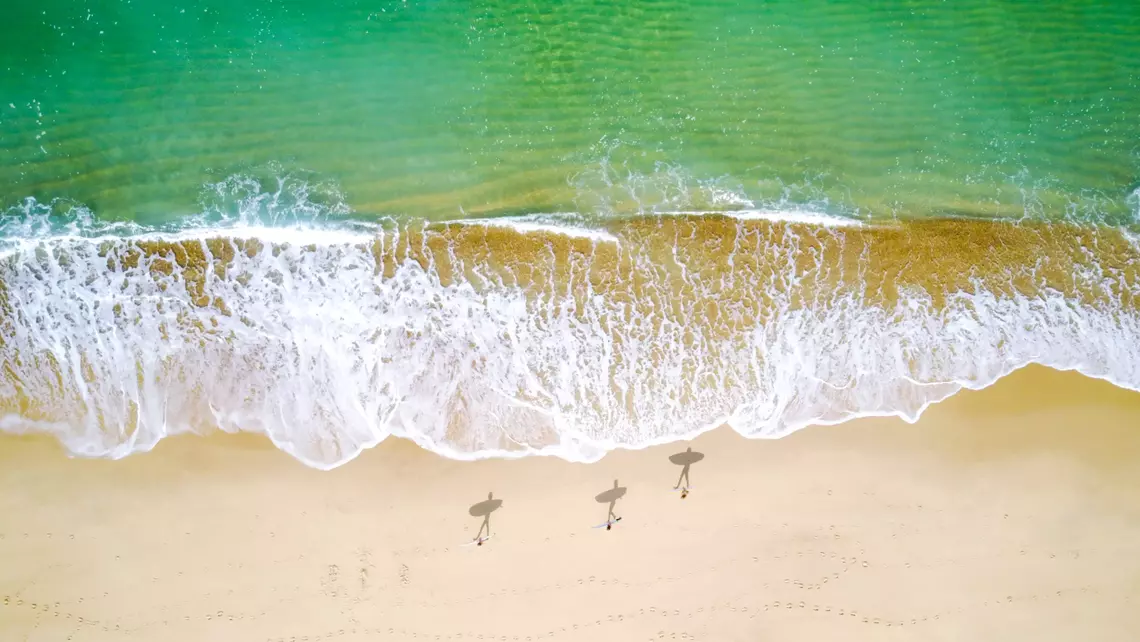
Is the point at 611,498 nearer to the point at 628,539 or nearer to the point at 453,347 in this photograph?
the point at 628,539

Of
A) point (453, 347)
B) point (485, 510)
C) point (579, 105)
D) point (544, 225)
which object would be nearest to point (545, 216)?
point (544, 225)

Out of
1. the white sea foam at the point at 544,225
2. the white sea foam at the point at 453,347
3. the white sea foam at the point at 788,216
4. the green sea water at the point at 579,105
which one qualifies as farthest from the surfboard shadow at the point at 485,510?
the white sea foam at the point at 788,216

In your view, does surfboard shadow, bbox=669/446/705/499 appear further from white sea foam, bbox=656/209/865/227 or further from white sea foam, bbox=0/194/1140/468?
white sea foam, bbox=656/209/865/227

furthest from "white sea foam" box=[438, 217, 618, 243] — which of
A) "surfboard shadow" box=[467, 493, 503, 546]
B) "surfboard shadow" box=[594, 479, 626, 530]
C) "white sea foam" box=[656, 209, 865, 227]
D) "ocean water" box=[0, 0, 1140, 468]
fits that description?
"surfboard shadow" box=[467, 493, 503, 546]

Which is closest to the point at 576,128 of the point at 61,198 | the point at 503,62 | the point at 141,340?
the point at 503,62

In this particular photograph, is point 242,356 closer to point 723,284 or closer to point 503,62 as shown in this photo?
point 503,62

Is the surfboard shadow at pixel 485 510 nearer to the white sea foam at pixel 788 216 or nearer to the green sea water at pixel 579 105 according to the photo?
the green sea water at pixel 579 105
